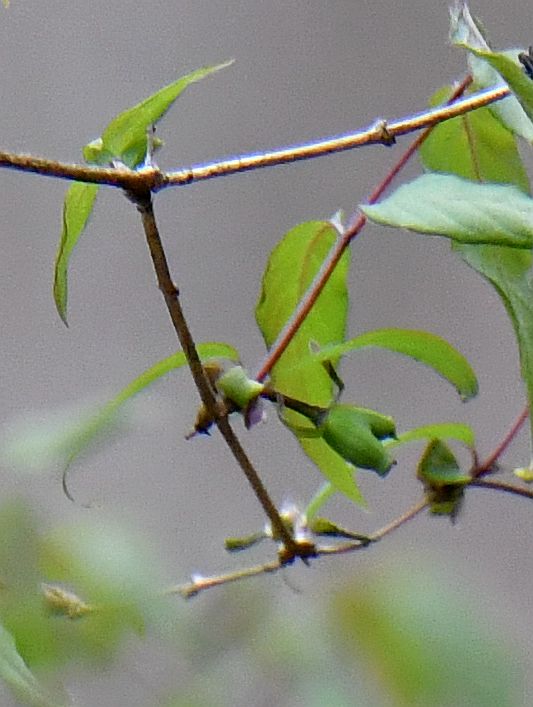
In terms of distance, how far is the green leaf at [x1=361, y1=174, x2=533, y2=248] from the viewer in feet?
1.00

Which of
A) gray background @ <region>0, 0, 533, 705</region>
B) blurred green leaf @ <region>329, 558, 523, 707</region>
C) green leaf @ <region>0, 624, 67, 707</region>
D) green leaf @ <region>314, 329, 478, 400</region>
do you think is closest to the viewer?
green leaf @ <region>0, 624, 67, 707</region>

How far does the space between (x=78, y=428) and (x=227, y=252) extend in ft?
2.44

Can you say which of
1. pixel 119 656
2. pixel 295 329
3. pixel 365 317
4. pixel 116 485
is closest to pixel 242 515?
pixel 116 485

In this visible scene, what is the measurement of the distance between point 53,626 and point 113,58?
0.78 metres

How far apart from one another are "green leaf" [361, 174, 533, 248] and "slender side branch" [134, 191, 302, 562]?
63 millimetres

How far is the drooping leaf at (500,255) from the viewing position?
323 millimetres

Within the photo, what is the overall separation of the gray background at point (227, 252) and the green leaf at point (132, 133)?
78 centimetres

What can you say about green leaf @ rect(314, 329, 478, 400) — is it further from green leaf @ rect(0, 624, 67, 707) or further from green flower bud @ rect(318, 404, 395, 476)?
green leaf @ rect(0, 624, 67, 707)

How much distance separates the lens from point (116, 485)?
1.16 meters

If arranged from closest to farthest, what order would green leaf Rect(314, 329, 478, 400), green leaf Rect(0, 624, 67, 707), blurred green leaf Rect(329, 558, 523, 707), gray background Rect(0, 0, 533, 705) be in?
green leaf Rect(0, 624, 67, 707) → green leaf Rect(314, 329, 478, 400) → blurred green leaf Rect(329, 558, 523, 707) → gray background Rect(0, 0, 533, 705)

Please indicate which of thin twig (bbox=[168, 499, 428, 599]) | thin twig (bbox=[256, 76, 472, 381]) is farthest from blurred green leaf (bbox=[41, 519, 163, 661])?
thin twig (bbox=[256, 76, 472, 381])

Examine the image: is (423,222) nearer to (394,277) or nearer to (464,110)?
(464,110)

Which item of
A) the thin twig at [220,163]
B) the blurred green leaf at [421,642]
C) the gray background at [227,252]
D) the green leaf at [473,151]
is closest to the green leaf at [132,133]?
the thin twig at [220,163]

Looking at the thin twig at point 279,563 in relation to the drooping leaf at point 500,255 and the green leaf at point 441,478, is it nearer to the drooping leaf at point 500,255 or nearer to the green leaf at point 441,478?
the green leaf at point 441,478
